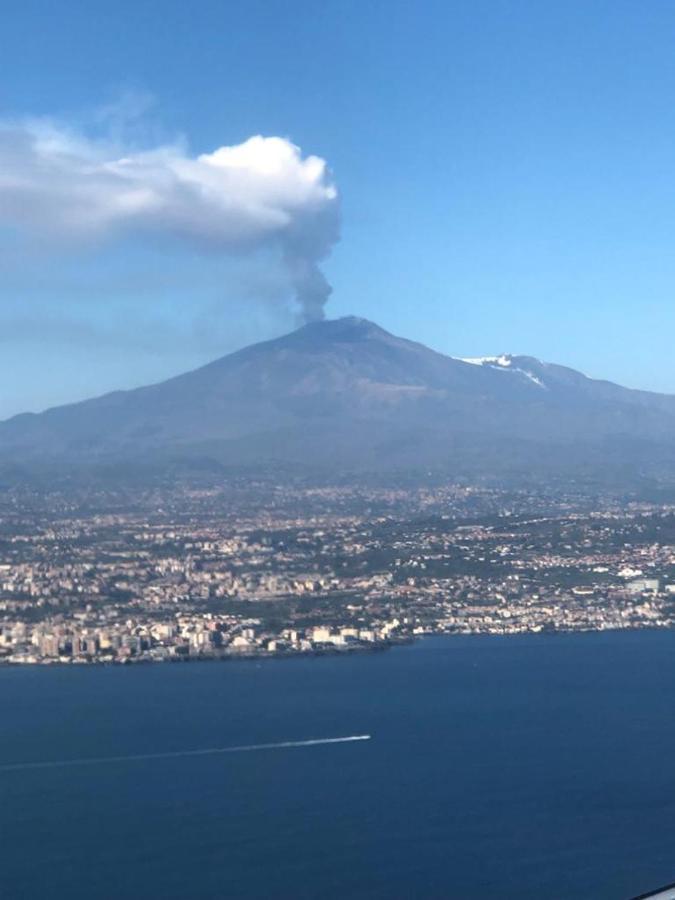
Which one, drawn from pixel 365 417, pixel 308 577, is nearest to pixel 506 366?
pixel 365 417

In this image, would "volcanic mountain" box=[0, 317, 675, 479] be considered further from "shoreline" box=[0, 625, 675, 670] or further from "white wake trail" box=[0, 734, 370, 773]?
"white wake trail" box=[0, 734, 370, 773]

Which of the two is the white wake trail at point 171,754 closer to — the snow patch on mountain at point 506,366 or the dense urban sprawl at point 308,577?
the dense urban sprawl at point 308,577

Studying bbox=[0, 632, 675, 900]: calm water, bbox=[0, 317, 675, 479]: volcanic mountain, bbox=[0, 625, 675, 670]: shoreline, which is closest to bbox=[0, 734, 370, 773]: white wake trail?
bbox=[0, 632, 675, 900]: calm water

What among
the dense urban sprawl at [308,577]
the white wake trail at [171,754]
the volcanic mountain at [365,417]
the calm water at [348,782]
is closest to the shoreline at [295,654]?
the dense urban sprawl at [308,577]

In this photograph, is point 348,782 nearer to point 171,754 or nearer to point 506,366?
point 171,754

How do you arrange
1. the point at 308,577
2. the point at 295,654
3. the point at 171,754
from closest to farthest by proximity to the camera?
the point at 171,754 < the point at 295,654 < the point at 308,577
